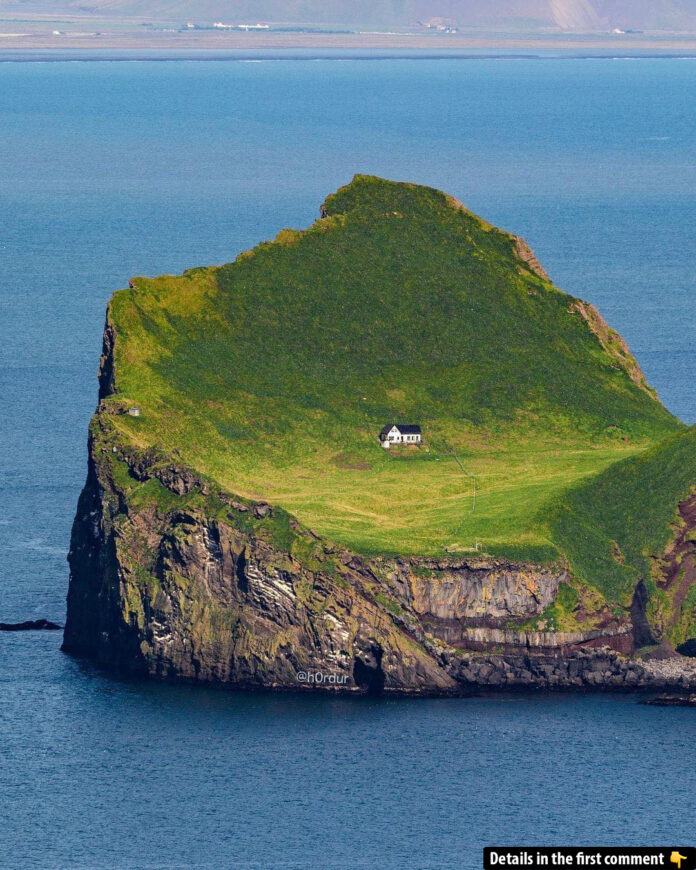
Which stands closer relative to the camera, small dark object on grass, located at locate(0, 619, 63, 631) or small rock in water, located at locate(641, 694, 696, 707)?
small rock in water, located at locate(641, 694, 696, 707)

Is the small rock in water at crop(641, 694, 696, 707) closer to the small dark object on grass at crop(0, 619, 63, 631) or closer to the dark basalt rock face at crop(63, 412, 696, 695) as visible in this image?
the dark basalt rock face at crop(63, 412, 696, 695)

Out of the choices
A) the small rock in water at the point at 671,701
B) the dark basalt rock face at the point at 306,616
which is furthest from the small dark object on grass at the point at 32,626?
the small rock in water at the point at 671,701

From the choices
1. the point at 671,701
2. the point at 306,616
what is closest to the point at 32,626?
the point at 306,616

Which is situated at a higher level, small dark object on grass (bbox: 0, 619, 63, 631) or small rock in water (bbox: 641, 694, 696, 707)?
small dark object on grass (bbox: 0, 619, 63, 631)

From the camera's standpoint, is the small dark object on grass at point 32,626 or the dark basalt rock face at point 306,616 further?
the small dark object on grass at point 32,626

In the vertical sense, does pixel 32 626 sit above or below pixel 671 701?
above

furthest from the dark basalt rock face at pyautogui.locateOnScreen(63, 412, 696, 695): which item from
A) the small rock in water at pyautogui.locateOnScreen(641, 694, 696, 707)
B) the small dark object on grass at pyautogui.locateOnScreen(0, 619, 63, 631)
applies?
the small dark object on grass at pyautogui.locateOnScreen(0, 619, 63, 631)

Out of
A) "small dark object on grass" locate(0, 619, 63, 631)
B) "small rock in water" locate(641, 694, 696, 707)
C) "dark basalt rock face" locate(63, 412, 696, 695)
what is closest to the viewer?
"small rock in water" locate(641, 694, 696, 707)

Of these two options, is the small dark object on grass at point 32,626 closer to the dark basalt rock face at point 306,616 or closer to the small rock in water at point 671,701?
the dark basalt rock face at point 306,616

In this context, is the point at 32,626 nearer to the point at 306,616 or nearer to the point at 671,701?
the point at 306,616

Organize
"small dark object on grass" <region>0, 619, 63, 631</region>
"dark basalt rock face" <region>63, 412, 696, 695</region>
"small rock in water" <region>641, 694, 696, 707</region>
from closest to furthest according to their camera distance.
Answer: "small rock in water" <region>641, 694, 696, 707</region>
"dark basalt rock face" <region>63, 412, 696, 695</region>
"small dark object on grass" <region>0, 619, 63, 631</region>
